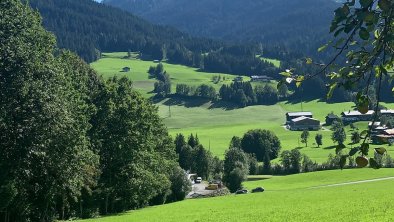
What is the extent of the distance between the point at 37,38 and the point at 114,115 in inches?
658

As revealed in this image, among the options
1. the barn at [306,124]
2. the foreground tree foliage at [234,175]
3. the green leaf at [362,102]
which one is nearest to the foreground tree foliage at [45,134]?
the green leaf at [362,102]

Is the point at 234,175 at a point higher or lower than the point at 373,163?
lower

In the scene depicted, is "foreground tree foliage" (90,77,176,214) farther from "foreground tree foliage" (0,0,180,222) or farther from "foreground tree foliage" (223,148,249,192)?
"foreground tree foliage" (223,148,249,192)

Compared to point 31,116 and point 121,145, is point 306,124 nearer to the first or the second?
point 121,145

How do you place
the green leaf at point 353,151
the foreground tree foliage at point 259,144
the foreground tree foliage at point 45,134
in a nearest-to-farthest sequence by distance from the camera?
the green leaf at point 353,151 < the foreground tree foliage at point 45,134 < the foreground tree foliage at point 259,144

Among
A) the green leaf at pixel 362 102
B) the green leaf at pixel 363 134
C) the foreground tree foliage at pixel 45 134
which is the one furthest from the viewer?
the foreground tree foliage at pixel 45 134

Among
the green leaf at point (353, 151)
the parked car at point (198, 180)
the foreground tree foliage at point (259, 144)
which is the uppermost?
the green leaf at point (353, 151)

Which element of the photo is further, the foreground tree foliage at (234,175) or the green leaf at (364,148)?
the foreground tree foliage at (234,175)

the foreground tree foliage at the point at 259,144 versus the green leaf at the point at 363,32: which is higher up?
the green leaf at the point at 363,32

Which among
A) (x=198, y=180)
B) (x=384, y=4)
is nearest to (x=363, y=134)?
(x=384, y=4)

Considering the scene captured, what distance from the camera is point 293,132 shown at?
168000mm

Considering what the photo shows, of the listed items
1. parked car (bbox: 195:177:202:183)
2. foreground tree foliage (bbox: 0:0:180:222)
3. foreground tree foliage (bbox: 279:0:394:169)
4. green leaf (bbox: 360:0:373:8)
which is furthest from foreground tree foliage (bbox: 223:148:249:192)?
green leaf (bbox: 360:0:373:8)

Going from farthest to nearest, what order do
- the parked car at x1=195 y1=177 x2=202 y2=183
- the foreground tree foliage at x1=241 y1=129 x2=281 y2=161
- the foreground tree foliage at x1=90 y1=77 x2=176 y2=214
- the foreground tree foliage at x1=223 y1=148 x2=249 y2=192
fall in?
the foreground tree foliage at x1=241 y1=129 x2=281 y2=161 < the parked car at x1=195 y1=177 x2=202 y2=183 < the foreground tree foliage at x1=223 y1=148 x2=249 y2=192 < the foreground tree foliage at x1=90 y1=77 x2=176 y2=214

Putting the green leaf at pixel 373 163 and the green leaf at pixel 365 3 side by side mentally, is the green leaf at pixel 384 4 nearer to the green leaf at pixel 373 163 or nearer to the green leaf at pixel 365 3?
the green leaf at pixel 365 3
